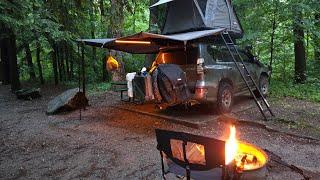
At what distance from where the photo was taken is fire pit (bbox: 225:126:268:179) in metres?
3.15

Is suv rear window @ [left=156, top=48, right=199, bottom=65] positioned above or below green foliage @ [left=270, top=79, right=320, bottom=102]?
above

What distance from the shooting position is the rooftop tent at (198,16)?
10.7 m

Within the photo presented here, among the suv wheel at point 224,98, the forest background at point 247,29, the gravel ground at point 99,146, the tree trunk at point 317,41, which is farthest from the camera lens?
the tree trunk at point 317,41

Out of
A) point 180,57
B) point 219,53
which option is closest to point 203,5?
point 219,53

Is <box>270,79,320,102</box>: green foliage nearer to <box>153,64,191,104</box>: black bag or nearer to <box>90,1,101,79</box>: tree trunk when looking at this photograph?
<box>153,64,191,104</box>: black bag

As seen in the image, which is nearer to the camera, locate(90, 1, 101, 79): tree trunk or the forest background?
the forest background

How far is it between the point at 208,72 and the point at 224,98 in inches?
39.9

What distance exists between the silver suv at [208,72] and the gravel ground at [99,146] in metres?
0.80

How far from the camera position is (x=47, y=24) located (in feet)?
42.0

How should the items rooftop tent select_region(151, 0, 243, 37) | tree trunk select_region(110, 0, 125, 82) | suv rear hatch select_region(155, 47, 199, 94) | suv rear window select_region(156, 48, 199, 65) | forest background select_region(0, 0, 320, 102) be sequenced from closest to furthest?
suv rear hatch select_region(155, 47, 199, 94) < suv rear window select_region(156, 48, 199, 65) < rooftop tent select_region(151, 0, 243, 37) < forest background select_region(0, 0, 320, 102) < tree trunk select_region(110, 0, 125, 82)

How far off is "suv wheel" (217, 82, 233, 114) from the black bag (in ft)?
4.40

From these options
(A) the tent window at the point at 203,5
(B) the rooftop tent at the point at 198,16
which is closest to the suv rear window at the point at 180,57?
(B) the rooftop tent at the point at 198,16

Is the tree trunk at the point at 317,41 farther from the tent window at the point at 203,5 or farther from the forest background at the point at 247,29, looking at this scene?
the tent window at the point at 203,5

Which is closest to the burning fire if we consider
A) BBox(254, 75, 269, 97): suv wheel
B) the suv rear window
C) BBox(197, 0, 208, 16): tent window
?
the suv rear window
